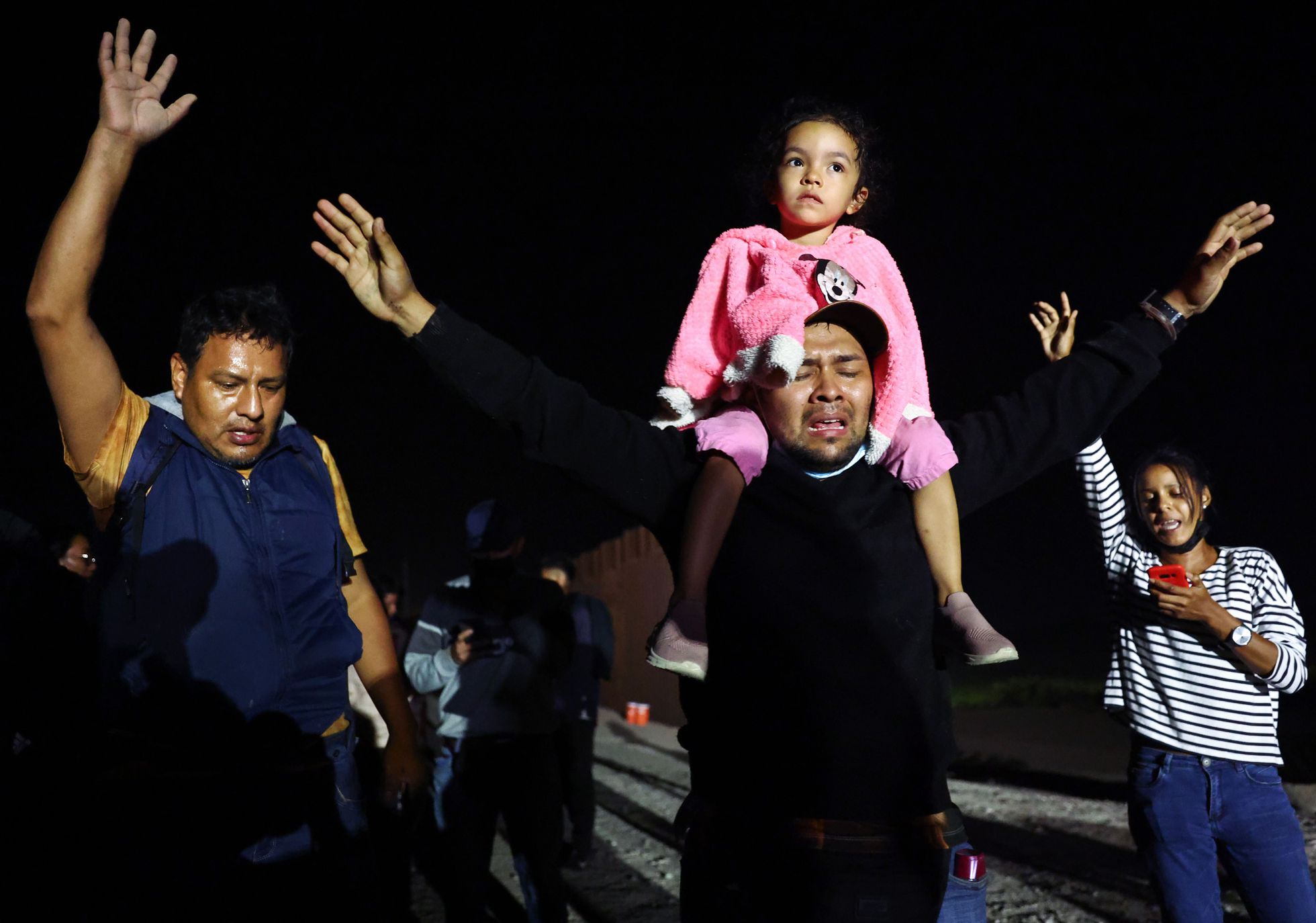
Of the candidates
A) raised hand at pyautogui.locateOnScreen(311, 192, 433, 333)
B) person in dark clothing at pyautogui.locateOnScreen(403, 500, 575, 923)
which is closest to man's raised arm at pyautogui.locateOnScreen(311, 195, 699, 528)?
raised hand at pyautogui.locateOnScreen(311, 192, 433, 333)

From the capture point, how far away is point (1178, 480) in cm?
380

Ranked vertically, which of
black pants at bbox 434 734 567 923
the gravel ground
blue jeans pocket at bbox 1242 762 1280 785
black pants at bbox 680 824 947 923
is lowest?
the gravel ground

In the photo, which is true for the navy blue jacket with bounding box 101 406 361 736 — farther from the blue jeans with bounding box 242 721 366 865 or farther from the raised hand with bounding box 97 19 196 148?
the raised hand with bounding box 97 19 196 148

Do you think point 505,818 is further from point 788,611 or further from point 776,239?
point 776,239

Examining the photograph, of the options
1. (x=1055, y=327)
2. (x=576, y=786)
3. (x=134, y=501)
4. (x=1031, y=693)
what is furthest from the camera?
(x=1031, y=693)

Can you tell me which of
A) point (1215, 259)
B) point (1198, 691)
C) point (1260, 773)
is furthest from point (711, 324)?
point (1260, 773)

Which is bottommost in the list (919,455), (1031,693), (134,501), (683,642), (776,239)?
(1031,693)

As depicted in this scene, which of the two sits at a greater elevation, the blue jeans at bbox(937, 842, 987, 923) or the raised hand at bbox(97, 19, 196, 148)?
the raised hand at bbox(97, 19, 196, 148)

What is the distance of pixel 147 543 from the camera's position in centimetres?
256

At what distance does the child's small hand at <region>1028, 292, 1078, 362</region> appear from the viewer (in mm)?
3336

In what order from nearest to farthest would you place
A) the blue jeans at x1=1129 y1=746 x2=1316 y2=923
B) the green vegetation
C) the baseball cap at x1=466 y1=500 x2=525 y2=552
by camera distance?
the blue jeans at x1=1129 y1=746 x2=1316 y2=923, the baseball cap at x1=466 y1=500 x2=525 y2=552, the green vegetation

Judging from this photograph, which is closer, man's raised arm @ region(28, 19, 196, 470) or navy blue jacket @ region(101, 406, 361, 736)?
man's raised arm @ region(28, 19, 196, 470)

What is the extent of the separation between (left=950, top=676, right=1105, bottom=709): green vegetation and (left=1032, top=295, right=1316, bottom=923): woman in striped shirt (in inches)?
978

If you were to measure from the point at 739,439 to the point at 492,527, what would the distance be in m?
3.08
